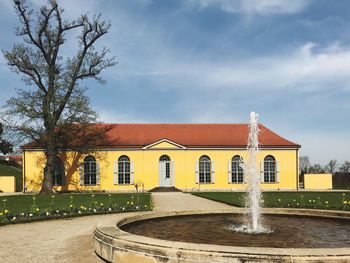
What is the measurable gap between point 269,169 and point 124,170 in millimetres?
12411

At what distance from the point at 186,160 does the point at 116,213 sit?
19705 millimetres

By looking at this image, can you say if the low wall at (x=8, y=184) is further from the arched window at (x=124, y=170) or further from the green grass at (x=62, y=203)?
the green grass at (x=62, y=203)

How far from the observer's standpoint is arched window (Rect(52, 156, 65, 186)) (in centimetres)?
3388

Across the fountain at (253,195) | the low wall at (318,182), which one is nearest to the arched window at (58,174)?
the low wall at (318,182)

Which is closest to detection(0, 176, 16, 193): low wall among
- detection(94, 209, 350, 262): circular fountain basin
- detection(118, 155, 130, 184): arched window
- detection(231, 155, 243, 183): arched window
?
detection(118, 155, 130, 184): arched window

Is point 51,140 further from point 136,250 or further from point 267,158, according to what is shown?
point 136,250

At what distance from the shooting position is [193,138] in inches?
1438

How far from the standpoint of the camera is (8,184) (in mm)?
35844

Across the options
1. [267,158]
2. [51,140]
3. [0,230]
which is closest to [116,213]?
[0,230]

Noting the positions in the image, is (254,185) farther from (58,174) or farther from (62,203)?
(58,174)

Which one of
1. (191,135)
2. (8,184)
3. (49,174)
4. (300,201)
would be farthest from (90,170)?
(300,201)

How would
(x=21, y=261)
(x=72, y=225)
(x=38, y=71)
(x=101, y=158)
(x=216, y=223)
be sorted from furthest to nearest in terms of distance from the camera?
(x=101, y=158)
(x=38, y=71)
(x=72, y=225)
(x=216, y=223)
(x=21, y=261)

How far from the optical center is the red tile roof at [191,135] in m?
35.4

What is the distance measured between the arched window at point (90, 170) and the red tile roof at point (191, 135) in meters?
2.13
